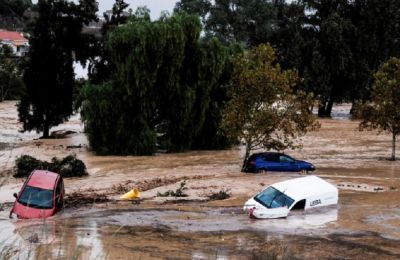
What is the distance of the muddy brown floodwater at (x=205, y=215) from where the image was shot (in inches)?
637

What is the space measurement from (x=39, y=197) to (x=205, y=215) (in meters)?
6.25

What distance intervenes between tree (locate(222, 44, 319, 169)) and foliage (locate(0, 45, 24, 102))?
53.7 metres

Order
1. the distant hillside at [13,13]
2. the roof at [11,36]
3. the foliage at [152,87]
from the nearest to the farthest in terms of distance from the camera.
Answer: the foliage at [152,87]
the roof at [11,36]
the distant hillside at [13,13]

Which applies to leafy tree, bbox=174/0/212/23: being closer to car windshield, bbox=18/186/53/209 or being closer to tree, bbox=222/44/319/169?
tree, bbox=222/44/319/169

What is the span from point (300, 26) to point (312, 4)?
2.77 m

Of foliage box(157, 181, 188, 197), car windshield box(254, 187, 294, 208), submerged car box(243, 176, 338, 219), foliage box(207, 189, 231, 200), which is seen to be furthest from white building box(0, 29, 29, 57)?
car windshield box(254, 187, 294, 208)

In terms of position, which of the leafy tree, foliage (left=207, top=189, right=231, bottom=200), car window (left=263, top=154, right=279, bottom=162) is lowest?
foliage (left=207, top=189, right=231, bottom=200)

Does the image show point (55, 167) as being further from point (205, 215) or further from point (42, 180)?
point (205, 215)

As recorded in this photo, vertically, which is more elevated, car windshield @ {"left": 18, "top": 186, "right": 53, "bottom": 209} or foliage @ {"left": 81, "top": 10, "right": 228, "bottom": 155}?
foliage @ {"left": 81, "top": 10, "right": 228, "bottom": 155}

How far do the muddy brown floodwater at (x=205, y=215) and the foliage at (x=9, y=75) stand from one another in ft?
140

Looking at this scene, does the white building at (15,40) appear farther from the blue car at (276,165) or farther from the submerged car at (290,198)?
the submerged car at (290,198)

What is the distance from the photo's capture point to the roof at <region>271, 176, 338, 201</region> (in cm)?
2344

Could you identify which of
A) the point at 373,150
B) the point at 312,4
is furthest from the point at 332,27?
the point at 373,150

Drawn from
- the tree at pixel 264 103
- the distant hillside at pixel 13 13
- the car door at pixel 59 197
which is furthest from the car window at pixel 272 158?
the distant hillside at pixel 13 13
